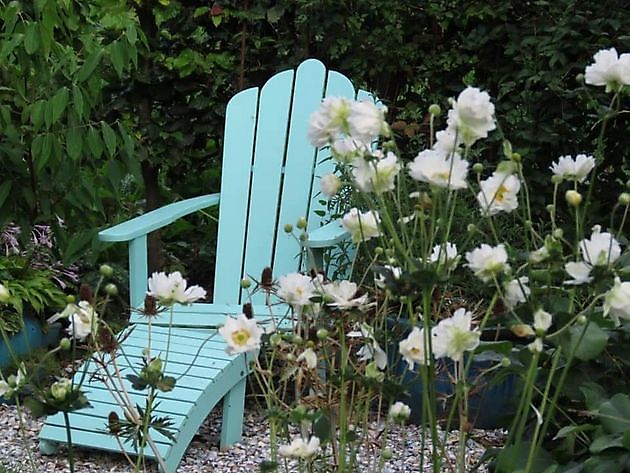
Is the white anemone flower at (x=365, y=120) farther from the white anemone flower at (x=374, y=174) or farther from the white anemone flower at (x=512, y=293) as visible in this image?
the white anemone flower at (x=512, y=293)

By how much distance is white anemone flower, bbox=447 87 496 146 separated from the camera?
111cm

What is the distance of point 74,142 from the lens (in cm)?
295

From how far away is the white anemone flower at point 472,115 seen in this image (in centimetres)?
111

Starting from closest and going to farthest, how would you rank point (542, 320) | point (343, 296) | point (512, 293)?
1. point (542, 320)
2. point (512, 293)
3. point (343, 296)

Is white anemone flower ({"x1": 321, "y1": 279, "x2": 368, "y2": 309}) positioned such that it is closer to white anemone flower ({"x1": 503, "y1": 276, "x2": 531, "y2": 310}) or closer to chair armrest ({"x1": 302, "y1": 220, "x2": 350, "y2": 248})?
white anemone flower ({"x1": 503, "y1": 276, "x2": 531, "y2": 310})

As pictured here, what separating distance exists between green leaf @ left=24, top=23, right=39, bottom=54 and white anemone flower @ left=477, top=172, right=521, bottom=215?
189 cm

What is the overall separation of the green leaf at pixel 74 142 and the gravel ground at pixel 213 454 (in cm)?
81

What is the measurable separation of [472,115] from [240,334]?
1.28 ft

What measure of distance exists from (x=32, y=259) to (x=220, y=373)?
3.98 ft

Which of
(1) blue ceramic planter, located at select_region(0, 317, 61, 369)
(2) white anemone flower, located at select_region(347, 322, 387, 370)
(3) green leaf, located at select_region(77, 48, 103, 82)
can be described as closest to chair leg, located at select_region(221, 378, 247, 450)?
(1) blue ceramic planter, located at select_region(0, 317, 61, 369)

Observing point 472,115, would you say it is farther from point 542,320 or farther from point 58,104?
point 58,104

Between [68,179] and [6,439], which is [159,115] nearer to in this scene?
[68,179]

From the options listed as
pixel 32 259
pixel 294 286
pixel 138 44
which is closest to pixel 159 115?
pixel 138 44

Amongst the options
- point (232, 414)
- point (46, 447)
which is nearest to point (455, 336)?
point (232, 414)
